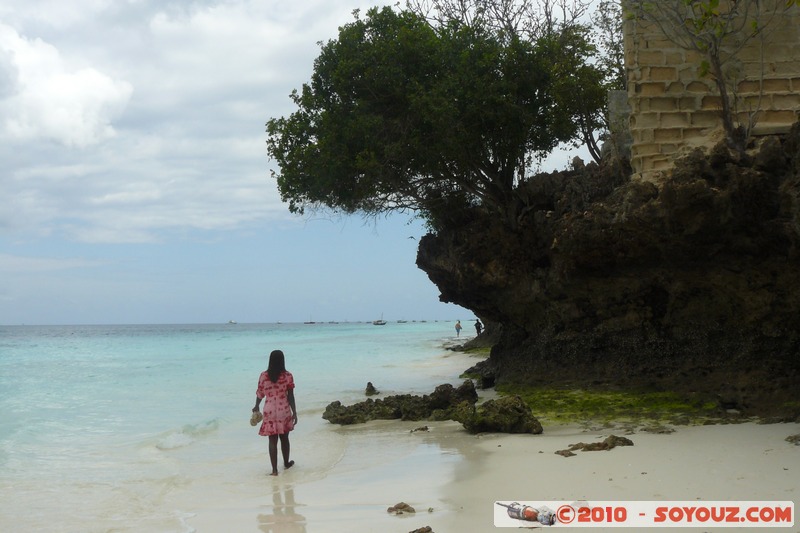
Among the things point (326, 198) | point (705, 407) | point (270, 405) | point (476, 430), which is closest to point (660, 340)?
point (705, 407)

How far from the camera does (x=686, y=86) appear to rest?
10422 mm

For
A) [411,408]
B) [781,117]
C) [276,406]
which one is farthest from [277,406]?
[781,117]

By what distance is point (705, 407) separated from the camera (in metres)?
9.68

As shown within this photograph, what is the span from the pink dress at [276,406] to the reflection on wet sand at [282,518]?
1.31 metres

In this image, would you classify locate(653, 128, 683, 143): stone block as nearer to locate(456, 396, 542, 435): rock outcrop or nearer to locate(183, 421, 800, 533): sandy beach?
locate(183, 421, 800, 533): sandy beach

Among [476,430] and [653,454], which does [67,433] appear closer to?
[476,430]

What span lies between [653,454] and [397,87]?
29.9 feet

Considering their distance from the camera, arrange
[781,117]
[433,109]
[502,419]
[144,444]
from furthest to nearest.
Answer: [433,109], [144,444], [781,117], [502,419]

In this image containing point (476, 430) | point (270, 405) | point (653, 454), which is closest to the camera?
point (653, 454)

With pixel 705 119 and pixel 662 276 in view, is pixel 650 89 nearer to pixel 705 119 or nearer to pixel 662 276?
pixel 705 119

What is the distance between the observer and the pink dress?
823cm

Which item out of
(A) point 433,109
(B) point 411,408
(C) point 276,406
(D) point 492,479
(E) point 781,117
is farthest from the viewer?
(A) point 433,109

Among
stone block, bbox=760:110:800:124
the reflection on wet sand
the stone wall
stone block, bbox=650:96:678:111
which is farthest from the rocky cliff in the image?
the reflection on wet sand

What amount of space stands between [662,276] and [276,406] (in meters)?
6.26
